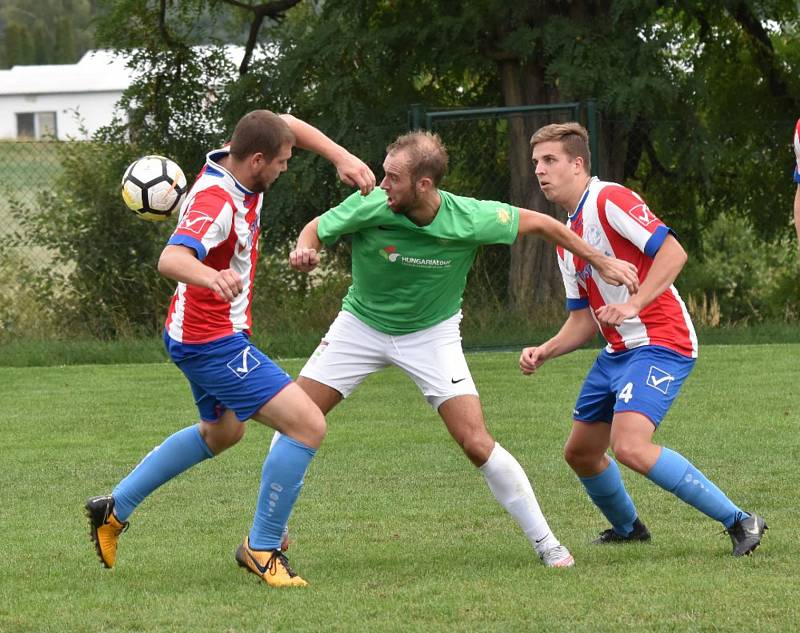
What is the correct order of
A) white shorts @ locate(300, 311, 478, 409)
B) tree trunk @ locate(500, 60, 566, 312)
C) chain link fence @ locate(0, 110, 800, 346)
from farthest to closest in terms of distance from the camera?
tree trunk @ locate(500, 60, 566, 312) → chain link fence @ locate(0, 110, 800, 346) → white shorts @ locate(300, 311, 478, 409)

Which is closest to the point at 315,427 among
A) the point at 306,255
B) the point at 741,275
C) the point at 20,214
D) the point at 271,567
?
the point at 271,567

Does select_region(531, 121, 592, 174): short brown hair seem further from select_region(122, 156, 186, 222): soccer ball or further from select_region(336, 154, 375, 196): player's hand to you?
select_region(122, 156, 186, 222): soccer ball

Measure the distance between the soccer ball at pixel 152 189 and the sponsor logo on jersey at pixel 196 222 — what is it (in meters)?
1.20

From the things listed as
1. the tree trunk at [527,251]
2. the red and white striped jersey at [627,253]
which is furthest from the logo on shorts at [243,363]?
the tree trunk at [527,251]

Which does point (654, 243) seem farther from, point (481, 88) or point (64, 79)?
point (64, 79)

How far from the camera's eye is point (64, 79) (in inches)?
2298

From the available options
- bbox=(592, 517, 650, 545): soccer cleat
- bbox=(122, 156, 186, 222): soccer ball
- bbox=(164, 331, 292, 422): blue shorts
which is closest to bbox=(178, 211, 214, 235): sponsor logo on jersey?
bbox=(164, 331, 292, 422): blue shorts

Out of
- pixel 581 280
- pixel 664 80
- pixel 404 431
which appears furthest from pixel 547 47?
pixel 581 280

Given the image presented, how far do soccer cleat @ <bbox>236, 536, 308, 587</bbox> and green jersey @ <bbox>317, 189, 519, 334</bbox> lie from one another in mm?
1069

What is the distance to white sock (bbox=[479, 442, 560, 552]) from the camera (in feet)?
18.4

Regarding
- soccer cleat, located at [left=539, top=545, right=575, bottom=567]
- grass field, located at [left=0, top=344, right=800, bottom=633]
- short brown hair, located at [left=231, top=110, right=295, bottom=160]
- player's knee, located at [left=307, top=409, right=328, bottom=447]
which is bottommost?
grass field, located at [left=0, top=344, right=800, bottom=633]

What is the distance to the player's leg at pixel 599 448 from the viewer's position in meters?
5.92

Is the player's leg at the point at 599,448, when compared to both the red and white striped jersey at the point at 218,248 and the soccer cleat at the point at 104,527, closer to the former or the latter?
the red and white striped jersey at the point at 218,248

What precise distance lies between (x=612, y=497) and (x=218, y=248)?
6.56 ft
